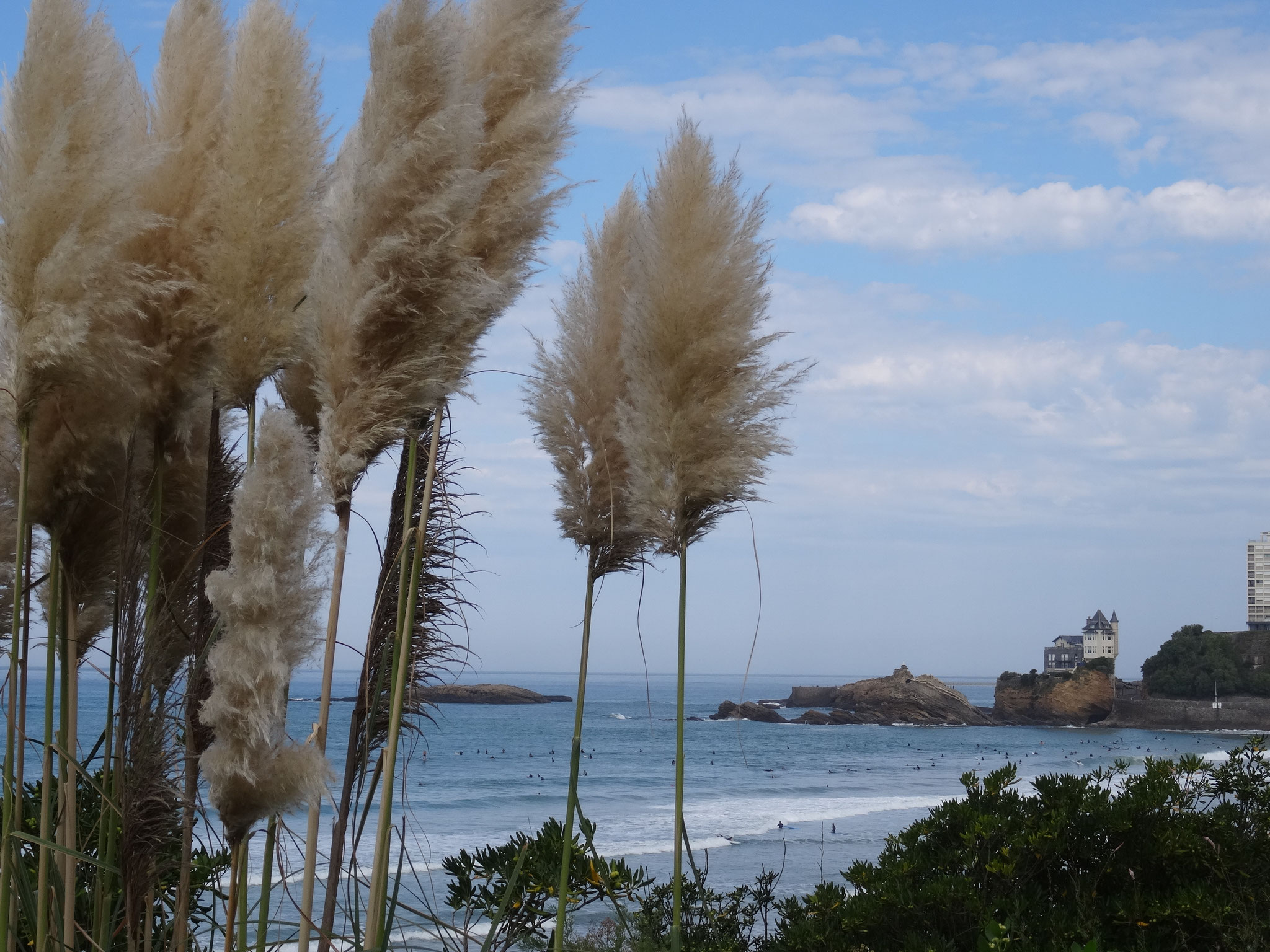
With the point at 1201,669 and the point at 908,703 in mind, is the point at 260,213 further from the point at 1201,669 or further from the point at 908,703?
the point at 908,703

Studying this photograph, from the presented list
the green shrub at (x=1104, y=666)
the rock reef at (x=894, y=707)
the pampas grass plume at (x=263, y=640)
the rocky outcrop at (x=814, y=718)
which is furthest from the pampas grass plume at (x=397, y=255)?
the green shrub at (x=1104, y=666)

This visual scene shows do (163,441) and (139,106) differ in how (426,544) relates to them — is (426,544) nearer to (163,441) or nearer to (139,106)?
(163,441)

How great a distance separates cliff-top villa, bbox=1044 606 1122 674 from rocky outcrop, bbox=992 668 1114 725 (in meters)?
13.3

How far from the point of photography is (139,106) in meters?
2.01

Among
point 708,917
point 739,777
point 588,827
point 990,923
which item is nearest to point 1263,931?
point 990,923

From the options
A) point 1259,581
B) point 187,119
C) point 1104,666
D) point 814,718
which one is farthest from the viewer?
point 1259,581

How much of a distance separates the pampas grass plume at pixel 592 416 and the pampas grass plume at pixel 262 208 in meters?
0.60

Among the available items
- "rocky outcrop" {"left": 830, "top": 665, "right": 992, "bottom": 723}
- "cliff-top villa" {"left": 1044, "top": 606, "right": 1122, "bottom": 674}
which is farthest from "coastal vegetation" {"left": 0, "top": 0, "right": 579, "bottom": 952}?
"cliff-top villa" {"left": 1044, "top": 606, "right": 1122, "bottom": 674}

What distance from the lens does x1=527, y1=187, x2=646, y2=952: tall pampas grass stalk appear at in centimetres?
224

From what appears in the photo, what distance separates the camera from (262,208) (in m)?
1.87

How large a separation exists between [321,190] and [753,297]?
0.87 m

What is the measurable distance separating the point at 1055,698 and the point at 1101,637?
1956 centimetres

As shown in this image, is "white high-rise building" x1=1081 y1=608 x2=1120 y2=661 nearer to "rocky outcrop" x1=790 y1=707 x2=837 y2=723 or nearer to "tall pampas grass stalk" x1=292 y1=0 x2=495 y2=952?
"rocky outcrop" x1=790 y1=707 x2=837 y2=723

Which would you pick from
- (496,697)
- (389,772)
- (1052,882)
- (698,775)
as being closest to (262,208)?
(389,772)
